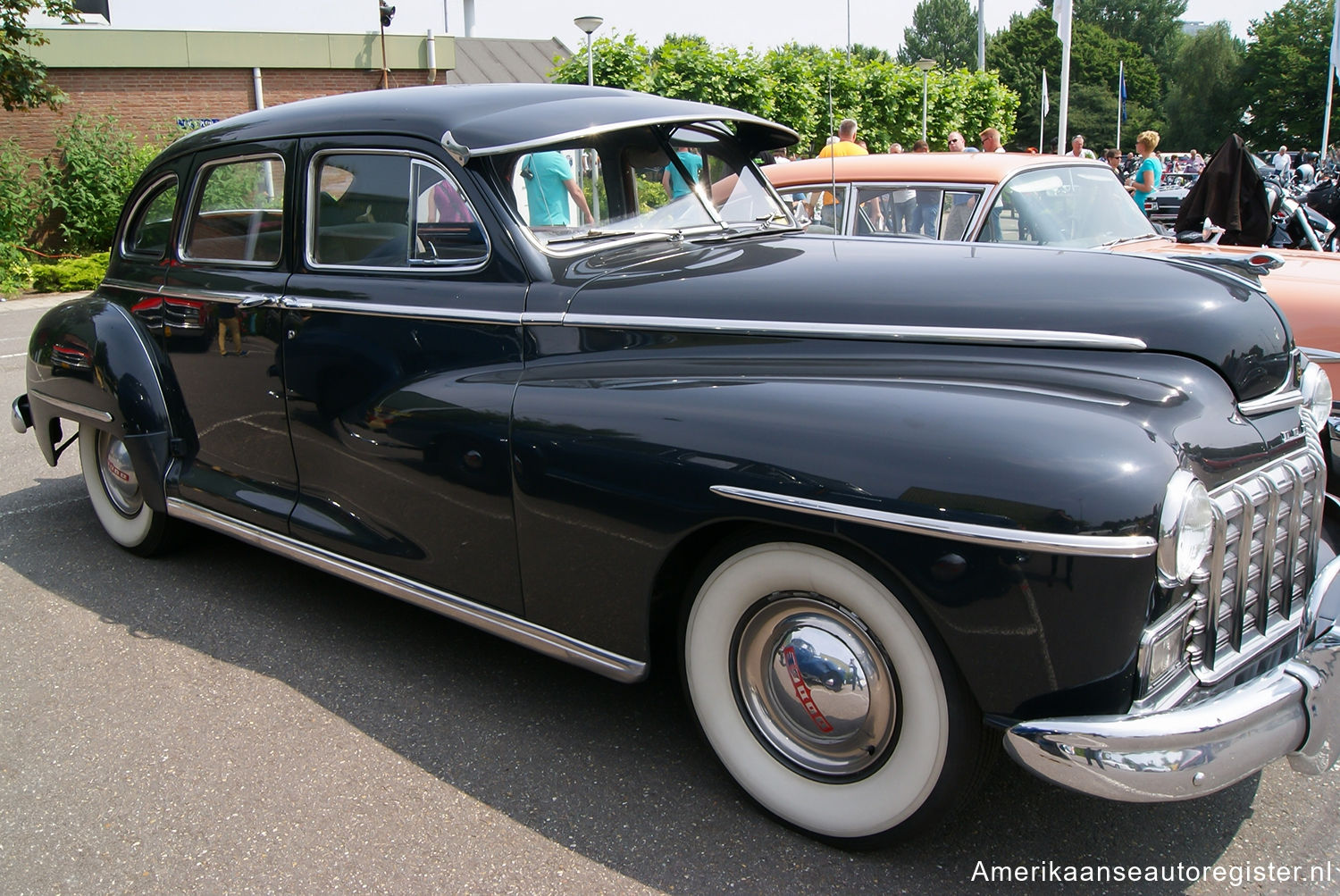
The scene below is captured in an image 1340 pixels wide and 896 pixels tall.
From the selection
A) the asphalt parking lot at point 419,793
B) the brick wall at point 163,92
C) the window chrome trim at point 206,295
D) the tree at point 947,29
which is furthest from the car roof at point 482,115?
the tree at point 947,29

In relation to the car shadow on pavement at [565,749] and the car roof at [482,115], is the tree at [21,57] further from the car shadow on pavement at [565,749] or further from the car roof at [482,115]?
the car roof at [482,115]

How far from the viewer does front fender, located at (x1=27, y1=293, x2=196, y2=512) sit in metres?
Answer: 3.86

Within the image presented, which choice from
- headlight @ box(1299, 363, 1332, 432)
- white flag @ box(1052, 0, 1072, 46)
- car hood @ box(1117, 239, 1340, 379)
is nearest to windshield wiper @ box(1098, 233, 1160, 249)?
car hood @ box(1117, 239, 1340, 379)

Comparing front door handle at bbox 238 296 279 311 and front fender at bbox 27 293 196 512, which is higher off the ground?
front door handle at bbox 238 296 279 311

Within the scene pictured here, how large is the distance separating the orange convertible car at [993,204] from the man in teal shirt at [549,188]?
195 cm

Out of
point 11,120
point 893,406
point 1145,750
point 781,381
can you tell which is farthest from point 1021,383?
point 11,120

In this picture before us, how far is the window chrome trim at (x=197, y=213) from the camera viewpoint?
343 cm

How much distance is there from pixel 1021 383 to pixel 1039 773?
2.63 ft

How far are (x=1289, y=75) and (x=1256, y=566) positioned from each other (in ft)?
234

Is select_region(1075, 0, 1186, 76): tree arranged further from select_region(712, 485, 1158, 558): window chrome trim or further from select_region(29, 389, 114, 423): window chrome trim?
A: select_region(712, 485, 1158, 558): window chrome trim

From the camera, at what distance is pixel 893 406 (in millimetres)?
2143

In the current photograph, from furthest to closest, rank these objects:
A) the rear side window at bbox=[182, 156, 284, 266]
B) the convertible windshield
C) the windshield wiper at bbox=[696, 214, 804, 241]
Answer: the rear side window at bbox=[182, 156, 284, 266] → the windshield wiper at bbox=[696, 214, 804, 241] → the convertible windshield

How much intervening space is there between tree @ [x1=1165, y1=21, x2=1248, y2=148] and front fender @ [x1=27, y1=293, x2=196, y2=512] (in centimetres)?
7449

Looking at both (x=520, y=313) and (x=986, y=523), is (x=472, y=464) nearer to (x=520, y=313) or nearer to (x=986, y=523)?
(x=520, y=313)
